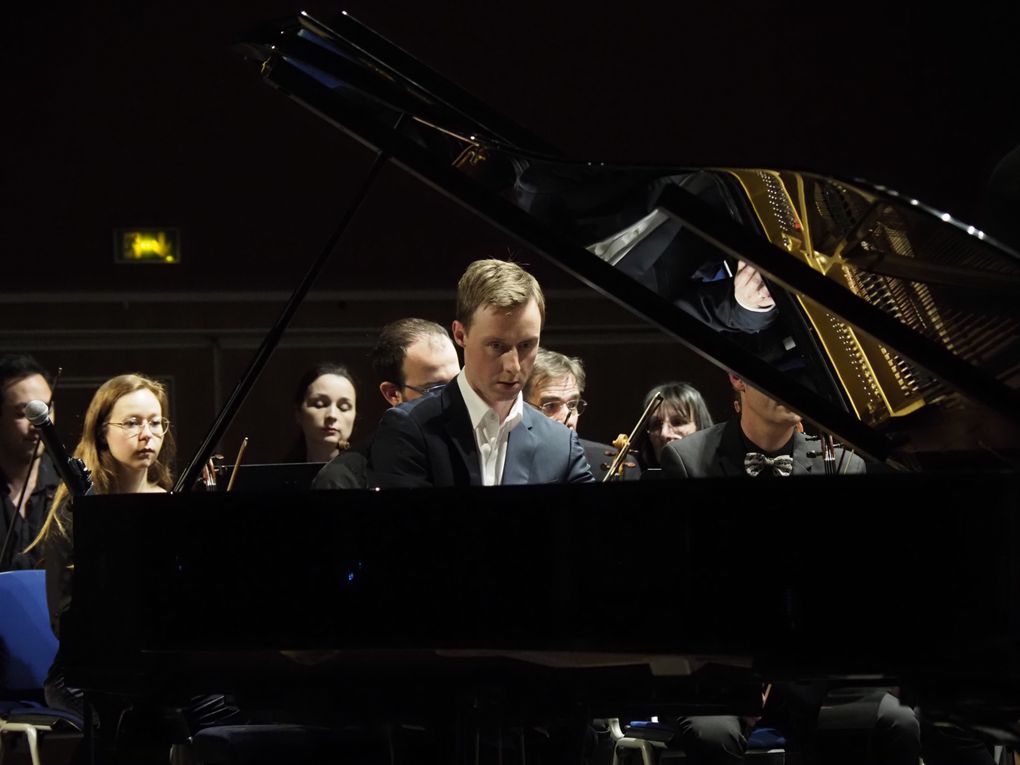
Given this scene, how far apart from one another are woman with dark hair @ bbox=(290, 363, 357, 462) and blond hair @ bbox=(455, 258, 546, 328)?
52.2 inches

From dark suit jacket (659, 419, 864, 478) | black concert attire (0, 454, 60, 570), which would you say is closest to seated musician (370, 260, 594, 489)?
dark suit jacket (659, 419, 864, 478)

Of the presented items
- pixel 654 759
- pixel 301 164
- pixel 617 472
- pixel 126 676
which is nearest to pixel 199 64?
pixel 301 164

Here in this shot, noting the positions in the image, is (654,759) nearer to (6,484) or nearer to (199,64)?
(6,484)

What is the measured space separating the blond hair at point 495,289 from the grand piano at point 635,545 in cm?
41

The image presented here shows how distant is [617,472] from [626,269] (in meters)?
1.13

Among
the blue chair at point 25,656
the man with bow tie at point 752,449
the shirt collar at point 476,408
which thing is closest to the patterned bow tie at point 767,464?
the man with bow tie at point 752,449

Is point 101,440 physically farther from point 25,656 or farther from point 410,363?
point 410,363

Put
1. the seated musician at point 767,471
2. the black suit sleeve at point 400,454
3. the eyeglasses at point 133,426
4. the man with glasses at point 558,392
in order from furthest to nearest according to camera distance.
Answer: the man with glasses at point 558,392 → the eyeglasses at point 133,426 → the seated musician at point 767,471 → the black suit sleeve at point 400,454

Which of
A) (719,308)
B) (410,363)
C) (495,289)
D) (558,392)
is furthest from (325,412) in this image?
(719,308)

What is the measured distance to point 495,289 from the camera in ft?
8.55

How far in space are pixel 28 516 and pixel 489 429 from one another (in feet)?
6.47

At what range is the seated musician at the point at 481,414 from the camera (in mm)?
2588

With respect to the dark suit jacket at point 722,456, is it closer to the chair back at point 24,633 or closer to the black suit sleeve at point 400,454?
the black suit sleeve at point 400,454

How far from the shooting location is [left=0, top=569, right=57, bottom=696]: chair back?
314 cm
